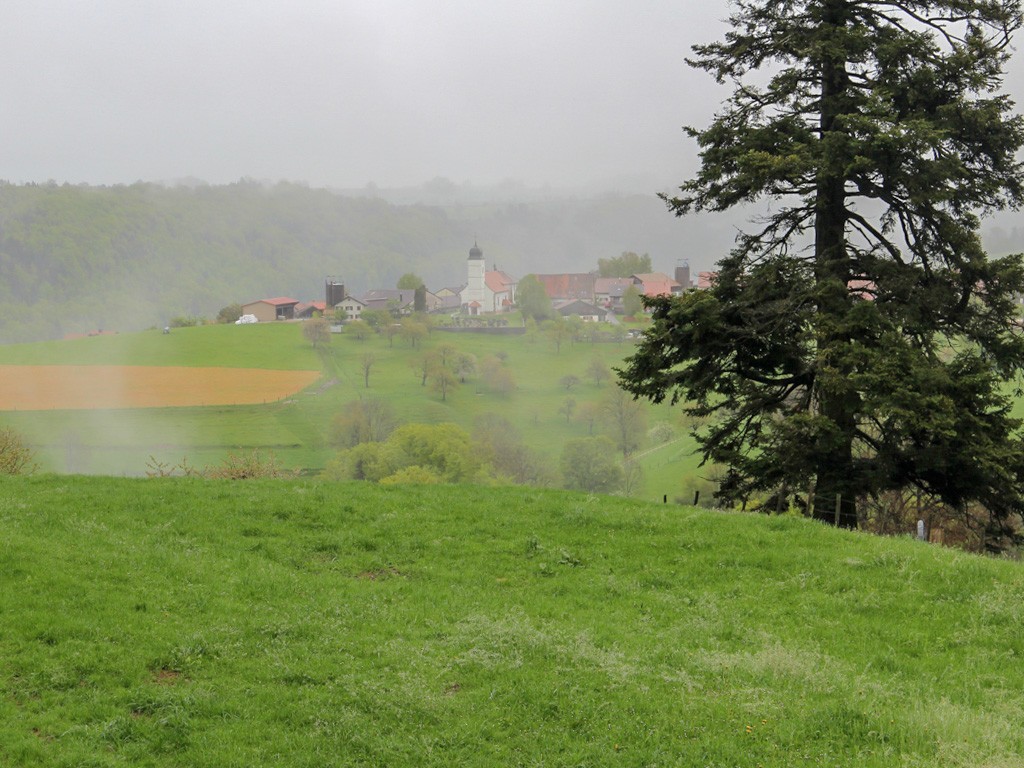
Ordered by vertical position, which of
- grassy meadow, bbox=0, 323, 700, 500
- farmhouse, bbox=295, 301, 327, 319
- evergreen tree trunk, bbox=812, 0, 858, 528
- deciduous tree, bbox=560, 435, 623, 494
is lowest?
deciduous tree, bbox=560, 435, 623, 494

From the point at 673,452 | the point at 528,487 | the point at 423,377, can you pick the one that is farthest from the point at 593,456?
the point at 528,487

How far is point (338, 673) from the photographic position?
32.8ft

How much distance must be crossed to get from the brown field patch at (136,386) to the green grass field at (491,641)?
351 ft

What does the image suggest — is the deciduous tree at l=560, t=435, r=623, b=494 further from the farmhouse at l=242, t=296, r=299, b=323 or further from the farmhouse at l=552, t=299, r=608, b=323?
the farmhouse at l=242, t=296, r=299, b=323

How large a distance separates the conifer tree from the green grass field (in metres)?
3.86

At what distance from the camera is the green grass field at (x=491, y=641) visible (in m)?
8.30

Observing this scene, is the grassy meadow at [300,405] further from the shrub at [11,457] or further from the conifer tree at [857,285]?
the conifer tree at [857,285]

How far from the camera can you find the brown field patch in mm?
116562

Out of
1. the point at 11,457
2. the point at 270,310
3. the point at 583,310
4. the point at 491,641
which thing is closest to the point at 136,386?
the point at 270,310

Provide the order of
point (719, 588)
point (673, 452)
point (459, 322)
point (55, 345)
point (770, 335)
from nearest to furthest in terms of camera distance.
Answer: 1. point (719, 588)
2. point (770, 335)
3. point (673, 452)
4. point (55, 345)
5. point (459, 322)

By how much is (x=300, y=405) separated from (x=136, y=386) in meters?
25.6

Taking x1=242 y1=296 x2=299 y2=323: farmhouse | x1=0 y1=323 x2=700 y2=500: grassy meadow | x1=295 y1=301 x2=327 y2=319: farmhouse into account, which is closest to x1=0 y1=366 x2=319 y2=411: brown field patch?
x1=0 y1=323 x2=700 y2=500: grassy meadow

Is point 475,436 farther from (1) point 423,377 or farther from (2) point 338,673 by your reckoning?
(2) point 338,673

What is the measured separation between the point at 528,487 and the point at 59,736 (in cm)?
1357
